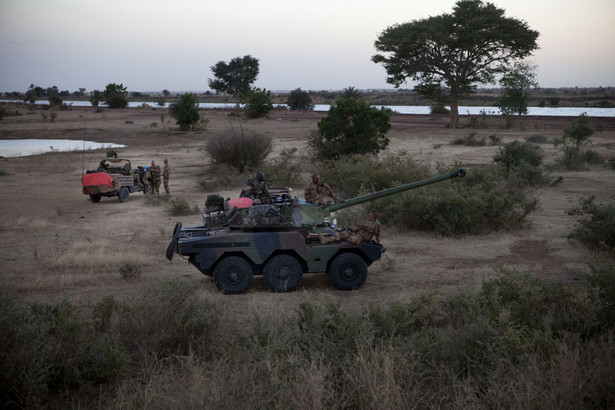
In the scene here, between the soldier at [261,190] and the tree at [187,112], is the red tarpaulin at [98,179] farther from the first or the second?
the tree at [187,112]

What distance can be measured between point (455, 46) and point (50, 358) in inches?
1741

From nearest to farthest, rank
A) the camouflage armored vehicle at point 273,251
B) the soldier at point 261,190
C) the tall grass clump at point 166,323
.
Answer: the tall grass clump at point 166,323 → the camouflage armored vehicle at point 273,251 → the soldier at point 261,190

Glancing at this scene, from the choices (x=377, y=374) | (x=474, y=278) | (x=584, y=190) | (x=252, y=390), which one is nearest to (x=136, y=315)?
(x=252, y=390)

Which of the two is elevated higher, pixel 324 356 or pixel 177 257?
pixel 324 356

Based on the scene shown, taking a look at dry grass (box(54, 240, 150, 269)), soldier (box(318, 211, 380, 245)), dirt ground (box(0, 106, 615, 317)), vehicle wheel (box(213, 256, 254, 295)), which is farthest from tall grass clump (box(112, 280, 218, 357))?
dry grass (box(54, 240, 150, 269))

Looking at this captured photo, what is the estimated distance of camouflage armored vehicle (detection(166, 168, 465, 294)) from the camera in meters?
9.77

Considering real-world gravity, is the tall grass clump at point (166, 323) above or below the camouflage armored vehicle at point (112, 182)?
below

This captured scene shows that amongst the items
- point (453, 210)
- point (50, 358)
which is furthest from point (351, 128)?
point (50, 358)

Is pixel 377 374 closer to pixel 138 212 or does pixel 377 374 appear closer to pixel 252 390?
pixel 252 390

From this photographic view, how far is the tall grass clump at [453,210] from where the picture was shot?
1393 centimetres

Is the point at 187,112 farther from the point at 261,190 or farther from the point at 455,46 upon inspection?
the point at 261,190

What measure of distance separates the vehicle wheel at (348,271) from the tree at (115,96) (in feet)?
267

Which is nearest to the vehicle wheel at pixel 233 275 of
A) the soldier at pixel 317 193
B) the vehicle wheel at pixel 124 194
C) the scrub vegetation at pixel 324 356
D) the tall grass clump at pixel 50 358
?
the scrub vegetation at pixel 324 356

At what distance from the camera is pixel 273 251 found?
9859 mm
